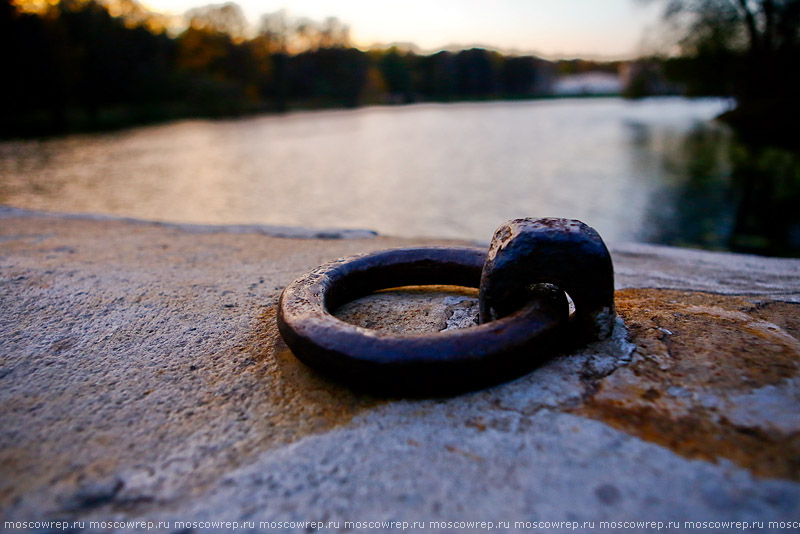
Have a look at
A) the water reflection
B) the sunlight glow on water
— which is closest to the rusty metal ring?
the sunlight glow on water

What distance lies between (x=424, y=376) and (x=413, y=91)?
259 feet

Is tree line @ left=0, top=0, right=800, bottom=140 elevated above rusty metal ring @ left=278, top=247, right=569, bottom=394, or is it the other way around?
tree line @ left=0, top=0, right=800, bottom=140

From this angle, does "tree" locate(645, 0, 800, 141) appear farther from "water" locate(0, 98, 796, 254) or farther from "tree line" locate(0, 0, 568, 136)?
"tree line" locate(0, 0, 568, 136)

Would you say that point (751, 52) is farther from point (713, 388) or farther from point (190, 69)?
point (190, 69)

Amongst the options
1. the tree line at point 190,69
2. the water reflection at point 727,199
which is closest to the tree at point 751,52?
the water reflection at point 727,199

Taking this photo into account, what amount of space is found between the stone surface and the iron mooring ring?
76 millimetres

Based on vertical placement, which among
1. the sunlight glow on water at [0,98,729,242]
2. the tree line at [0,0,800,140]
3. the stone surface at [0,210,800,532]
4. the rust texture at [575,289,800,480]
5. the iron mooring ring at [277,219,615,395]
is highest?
the tree line at [0,0,800,140]

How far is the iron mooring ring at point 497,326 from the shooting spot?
132 centimetres

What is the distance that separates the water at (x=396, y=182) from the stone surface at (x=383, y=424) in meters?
2.44

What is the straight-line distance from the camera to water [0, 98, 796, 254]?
27.3 ft

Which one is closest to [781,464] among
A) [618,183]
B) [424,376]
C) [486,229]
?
[424,376]

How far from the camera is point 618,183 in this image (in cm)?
1114

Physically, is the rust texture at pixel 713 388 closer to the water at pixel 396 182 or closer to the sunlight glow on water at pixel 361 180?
the water at pixel 396 182

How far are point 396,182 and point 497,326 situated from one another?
438 inches
